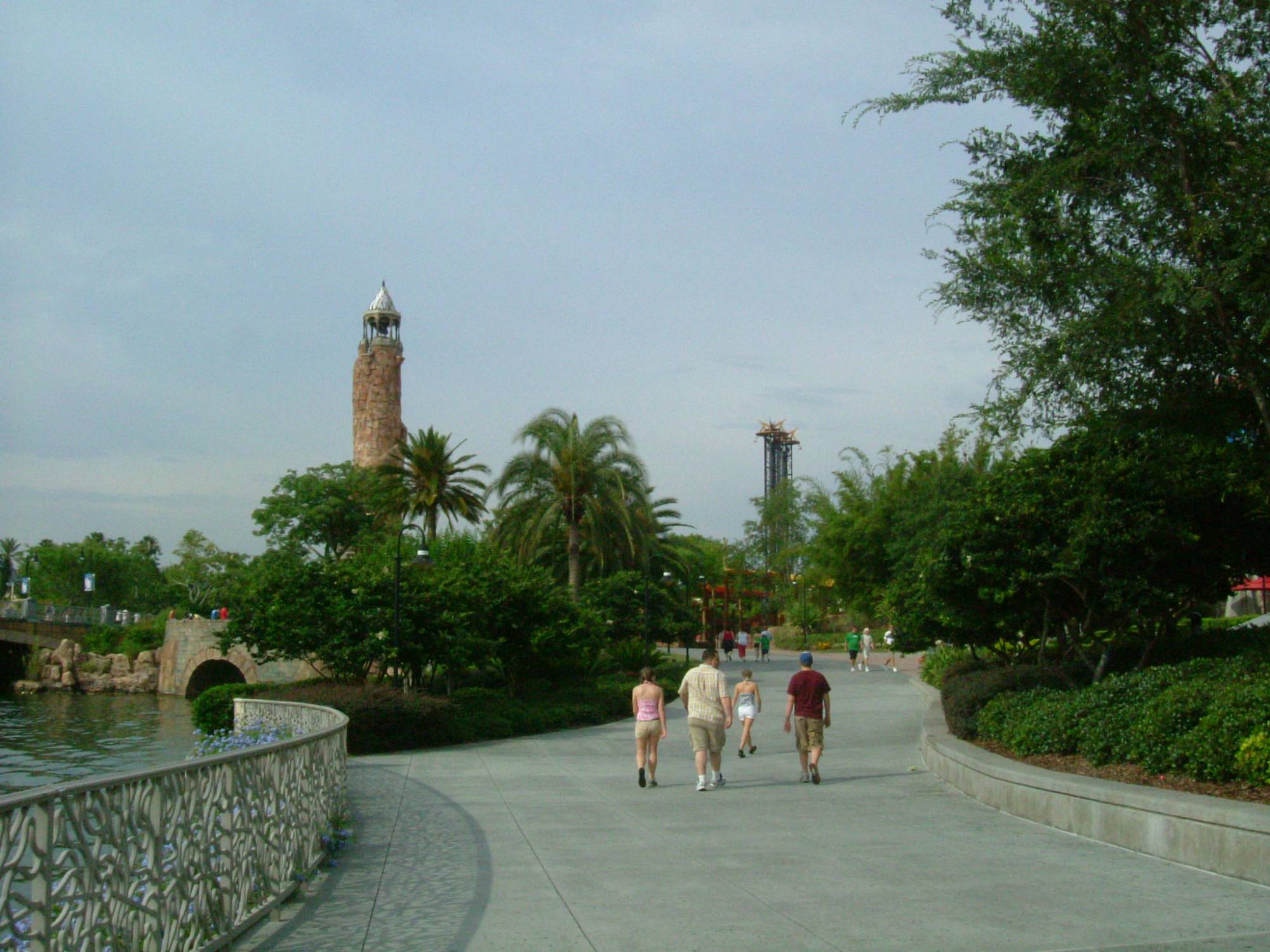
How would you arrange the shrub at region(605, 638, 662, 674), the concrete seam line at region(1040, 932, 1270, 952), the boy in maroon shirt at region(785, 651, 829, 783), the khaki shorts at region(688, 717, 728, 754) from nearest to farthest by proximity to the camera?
the concrete seam line at region(1040, 932, 1270, 952) < the khaki shorts at region(688, 717, 728, 754) < the boy in maroon shirt at region(785, 651, 829, 783) < the shrub at region(605, 638, 662, 674)

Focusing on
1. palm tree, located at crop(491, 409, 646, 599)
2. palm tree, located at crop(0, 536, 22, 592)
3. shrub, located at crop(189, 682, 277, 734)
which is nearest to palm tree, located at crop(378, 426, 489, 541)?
palm tree, located at crop(491, 409, 646, 599)

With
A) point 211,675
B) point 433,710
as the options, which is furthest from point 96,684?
point 433,710

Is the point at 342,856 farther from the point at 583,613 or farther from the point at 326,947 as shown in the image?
the point at 583,613

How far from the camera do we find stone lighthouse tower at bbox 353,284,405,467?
8500 centimetres

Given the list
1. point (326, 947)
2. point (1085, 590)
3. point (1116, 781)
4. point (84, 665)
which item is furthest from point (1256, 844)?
point (84, 665)

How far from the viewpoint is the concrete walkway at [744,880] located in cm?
614

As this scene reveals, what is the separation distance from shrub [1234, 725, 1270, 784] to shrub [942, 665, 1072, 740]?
238 inches

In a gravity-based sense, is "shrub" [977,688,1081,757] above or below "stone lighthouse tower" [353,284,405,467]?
below

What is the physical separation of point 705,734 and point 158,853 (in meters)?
8.67

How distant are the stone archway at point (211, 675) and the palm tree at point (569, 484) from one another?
78.3 feet

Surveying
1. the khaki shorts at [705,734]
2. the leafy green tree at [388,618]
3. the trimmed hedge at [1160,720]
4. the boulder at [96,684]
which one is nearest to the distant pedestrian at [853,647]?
the leafy green tree at [388,618]

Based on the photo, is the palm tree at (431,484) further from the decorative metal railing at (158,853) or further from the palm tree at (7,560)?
the palm tree at (7,560)

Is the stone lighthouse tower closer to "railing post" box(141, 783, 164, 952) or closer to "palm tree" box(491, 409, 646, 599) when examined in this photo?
"palm tree" box(491, 409, 646, 599)

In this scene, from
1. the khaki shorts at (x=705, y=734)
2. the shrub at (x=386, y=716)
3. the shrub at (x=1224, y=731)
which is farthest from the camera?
the shrub at (x=386, y=716)
